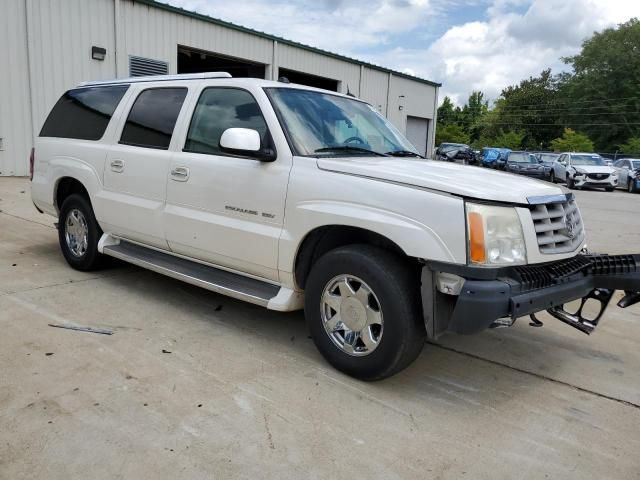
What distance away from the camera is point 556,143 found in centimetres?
Result: 5825

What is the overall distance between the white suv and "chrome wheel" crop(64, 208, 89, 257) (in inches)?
13.2

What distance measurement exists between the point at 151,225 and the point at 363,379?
7.71 ft

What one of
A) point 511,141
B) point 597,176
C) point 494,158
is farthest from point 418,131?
point 511,141

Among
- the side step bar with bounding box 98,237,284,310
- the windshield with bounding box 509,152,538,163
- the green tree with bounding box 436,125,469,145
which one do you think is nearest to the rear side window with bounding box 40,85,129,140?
the side step bar with bounding box 98,237,284,310

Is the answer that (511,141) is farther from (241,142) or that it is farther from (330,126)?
(241,142)

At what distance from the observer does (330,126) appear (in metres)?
4.22

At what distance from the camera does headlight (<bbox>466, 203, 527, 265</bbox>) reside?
9.80 ft

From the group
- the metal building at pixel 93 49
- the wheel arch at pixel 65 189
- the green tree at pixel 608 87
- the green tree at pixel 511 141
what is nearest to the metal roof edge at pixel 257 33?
the metal building at pixel 93 49

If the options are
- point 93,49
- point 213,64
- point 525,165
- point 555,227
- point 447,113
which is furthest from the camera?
point 447,113

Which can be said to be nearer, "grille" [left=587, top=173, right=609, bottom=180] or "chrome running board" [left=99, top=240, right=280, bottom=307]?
"chrome running board" [left=99, top=240, right=280, bottom=307]

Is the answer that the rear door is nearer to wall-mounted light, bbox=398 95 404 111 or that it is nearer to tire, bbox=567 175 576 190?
wall-mounted light, bbox=398 95 404 111

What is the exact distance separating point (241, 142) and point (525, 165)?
1062 inches

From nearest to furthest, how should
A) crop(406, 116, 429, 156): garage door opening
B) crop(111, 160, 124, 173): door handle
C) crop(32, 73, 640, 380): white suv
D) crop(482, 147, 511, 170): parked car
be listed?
crop(32, 73, 640, 380): white suv, crop(111, 160, 124, 173): door handle, crop(406, 116, 429, 156): garage door opening, crop(482, 147, 511, 170): parked car

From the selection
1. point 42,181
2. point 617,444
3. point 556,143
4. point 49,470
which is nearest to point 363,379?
point 617,444
